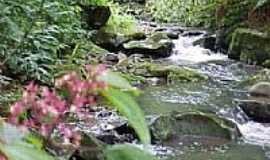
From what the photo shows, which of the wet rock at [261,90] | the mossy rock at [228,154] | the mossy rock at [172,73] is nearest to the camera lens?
the mossy rock at [228,154]

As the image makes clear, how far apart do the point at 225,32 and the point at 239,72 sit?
2.93 metres

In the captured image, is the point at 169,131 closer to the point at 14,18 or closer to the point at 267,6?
the point at 14,18

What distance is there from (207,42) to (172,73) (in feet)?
11.2

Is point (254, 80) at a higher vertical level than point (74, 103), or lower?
lower

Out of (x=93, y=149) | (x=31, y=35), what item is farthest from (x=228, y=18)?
(x=93, y=149)

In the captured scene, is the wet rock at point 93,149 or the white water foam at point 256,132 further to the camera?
the white water foam at point 256,132

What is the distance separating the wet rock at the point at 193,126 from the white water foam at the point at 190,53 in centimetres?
478

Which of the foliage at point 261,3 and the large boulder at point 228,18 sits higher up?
the foliage at point 261,3

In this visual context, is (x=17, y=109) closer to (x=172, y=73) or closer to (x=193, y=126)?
(x=193, y=126)

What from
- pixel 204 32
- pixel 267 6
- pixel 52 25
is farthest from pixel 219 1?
pixel 52 25

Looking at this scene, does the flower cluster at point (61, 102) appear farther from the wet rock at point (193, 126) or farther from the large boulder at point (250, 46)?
the large boulder at point (250, 46)

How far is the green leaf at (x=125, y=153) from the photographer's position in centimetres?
67

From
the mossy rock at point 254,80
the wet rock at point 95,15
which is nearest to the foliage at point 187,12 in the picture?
the wet rock at point 95,15

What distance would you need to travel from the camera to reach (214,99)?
7.74 metres
